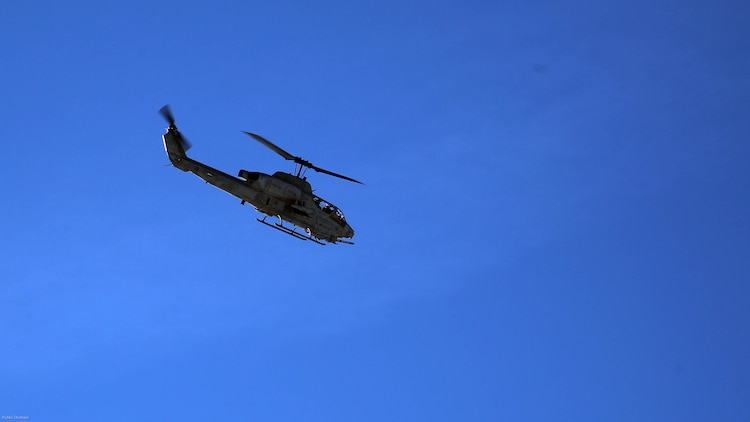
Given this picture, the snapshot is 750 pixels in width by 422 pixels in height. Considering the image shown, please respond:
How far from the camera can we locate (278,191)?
229 feet

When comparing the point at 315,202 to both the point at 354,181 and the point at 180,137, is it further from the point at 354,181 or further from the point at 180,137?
the point at 180,137

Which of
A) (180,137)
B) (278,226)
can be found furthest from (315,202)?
A: (180,137)

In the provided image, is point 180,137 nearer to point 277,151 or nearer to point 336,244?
point 277,151

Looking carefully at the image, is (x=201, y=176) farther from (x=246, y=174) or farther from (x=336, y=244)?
(x=336, y=244)

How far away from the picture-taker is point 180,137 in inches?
2699

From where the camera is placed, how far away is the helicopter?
68.5 meters

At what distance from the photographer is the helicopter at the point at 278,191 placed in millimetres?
68500

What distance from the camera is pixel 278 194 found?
229ft

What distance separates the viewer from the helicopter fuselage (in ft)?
225

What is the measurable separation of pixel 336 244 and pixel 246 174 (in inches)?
229

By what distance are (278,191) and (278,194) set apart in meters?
0.14

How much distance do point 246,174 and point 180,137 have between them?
3133 mm

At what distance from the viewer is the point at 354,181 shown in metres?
70.2

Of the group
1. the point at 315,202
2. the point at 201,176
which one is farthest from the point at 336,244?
the point at 201,176
